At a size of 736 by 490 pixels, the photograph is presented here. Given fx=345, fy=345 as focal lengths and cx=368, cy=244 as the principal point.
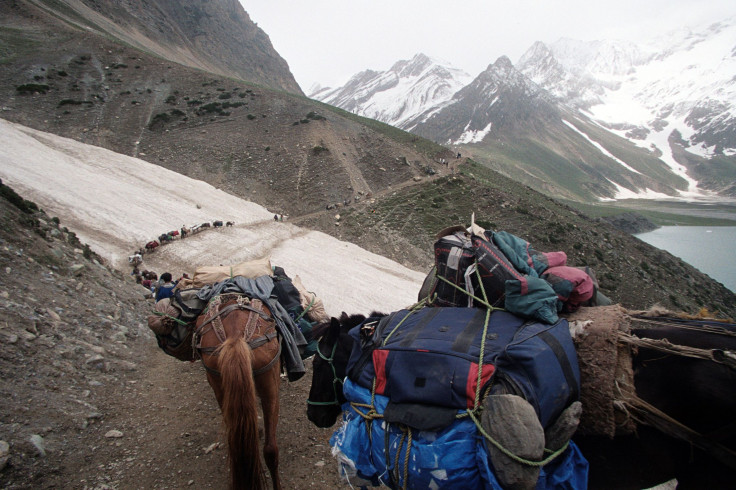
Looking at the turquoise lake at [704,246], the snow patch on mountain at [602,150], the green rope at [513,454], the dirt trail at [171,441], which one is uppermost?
the snow patch on mountain at [602,150]

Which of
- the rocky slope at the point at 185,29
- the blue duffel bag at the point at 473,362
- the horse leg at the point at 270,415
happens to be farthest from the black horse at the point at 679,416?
the rocky slope at the point at 185,29

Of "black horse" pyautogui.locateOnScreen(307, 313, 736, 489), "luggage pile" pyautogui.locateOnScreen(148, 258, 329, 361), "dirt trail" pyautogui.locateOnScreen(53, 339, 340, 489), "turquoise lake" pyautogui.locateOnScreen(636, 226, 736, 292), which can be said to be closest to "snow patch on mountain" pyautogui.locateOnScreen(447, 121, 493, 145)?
"turquoise lake" pyautogui.locateOnScreen(636, 226, 736, 292)

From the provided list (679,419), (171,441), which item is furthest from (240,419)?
(679,419)

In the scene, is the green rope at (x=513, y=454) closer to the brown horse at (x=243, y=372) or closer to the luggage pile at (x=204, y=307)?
the brown horse at (x=243, y=372)

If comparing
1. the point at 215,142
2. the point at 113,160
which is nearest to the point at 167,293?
the point at 113,160

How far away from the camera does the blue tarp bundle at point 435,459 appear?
221 cm

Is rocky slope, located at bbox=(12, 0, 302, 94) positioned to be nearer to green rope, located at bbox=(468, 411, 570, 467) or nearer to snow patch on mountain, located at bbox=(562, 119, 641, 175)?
green rope, located at bbox=(468, 411, 570, 467)

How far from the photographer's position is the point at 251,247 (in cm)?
1628

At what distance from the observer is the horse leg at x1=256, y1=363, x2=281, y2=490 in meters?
4.21

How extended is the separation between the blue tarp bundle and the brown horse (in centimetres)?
138

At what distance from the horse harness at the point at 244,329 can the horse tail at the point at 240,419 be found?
441 millimetres

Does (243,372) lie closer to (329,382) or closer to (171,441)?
(329,382)

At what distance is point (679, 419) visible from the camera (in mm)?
2344

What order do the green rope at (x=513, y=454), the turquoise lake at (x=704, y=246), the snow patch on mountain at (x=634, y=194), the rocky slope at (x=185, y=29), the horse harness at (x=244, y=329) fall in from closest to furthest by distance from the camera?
the green rope at (x=513, y=454)
the horse harness at (x=244, y=329)
the turquoise lake at (x=704, y=246)
the rocky slope at (x=185, y=29)
the snow patch on mountain at (x=634, y=194)
